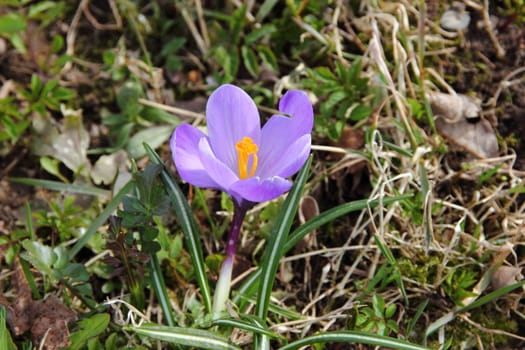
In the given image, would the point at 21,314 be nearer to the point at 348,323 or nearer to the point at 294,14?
the point at 348,323

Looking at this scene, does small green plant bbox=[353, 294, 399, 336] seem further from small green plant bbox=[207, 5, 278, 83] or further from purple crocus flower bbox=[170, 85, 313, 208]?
small green plant bbox=[207, 5, 278, 83]

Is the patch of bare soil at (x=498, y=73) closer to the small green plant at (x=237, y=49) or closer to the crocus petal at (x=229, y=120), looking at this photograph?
the small green plant at (x=237, y=49)

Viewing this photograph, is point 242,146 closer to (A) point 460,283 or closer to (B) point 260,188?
(B) point 260,188

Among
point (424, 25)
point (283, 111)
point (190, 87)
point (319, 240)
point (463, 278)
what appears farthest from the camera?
point (190, 87)

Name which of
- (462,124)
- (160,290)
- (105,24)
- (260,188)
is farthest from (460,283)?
(105,24)

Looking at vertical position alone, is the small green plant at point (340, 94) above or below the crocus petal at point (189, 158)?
below

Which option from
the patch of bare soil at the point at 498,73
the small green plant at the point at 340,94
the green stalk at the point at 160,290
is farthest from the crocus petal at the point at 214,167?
the patch of bare soil at the point at 498,73

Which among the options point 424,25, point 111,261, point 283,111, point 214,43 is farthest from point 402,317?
point 214,43
